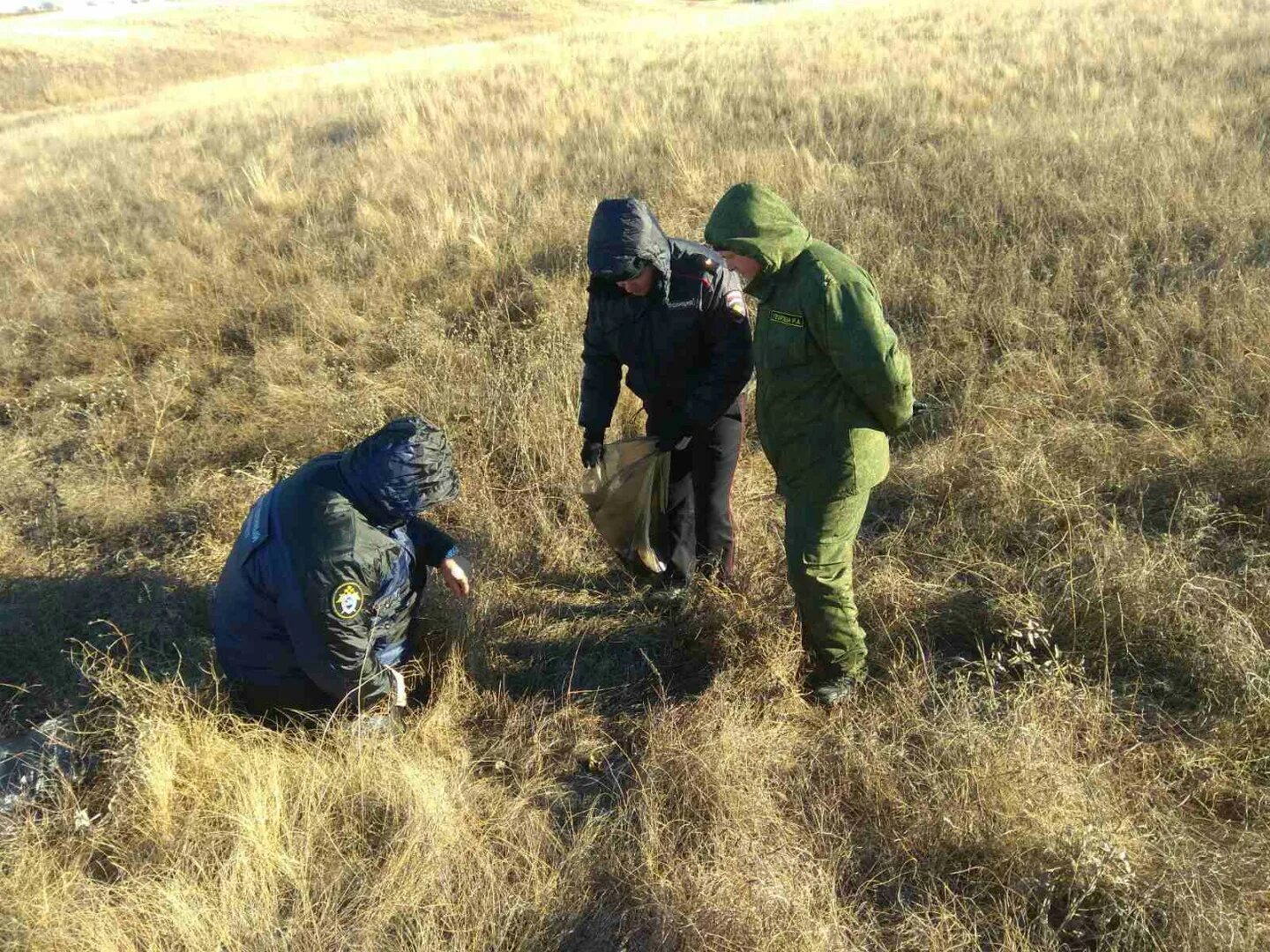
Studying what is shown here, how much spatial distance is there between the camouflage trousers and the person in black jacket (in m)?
0.55

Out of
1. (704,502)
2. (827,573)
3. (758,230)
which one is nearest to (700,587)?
(704,502)

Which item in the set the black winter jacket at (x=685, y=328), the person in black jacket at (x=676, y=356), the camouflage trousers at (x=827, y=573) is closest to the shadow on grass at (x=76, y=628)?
the person in black jacket at (x=676, y=356)

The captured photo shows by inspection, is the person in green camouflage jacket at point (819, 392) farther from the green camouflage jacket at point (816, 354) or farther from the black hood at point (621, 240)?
the black hood at point (621, 240)

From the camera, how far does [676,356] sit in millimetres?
2934

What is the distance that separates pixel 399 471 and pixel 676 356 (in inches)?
45.5

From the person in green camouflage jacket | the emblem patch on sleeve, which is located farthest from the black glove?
the emblem patch on sleeve

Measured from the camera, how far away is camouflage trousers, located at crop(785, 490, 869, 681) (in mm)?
2518

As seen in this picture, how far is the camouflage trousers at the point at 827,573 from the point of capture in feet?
8.26

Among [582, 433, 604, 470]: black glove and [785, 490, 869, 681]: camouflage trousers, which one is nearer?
[785, 490, 869, 681]: camouflage trousers

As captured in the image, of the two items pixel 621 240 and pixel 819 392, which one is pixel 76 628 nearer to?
pixel 621 240

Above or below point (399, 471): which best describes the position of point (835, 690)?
below

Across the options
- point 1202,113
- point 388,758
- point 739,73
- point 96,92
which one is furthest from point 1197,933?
point 96,92

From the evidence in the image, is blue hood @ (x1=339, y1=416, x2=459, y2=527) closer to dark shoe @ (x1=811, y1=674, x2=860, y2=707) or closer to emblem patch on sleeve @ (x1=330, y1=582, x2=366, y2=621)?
emblem patch on sleeve @ (x1=330, y1=582, x2=366, y2=621)

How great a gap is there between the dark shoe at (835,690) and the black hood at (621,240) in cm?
161
